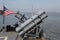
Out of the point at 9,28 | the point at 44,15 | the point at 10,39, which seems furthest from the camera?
the point at 44,15

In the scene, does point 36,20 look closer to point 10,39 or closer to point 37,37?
point 37,37

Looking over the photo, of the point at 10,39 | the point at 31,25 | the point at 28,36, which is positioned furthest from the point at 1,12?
the point at 10,39

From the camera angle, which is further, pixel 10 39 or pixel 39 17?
pixel 39 17

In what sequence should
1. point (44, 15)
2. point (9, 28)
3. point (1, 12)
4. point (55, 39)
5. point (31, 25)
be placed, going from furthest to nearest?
point (55, 39), point (1, 12), point (44, 15), point (31, 25), point (9, 28)

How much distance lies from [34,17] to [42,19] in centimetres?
97

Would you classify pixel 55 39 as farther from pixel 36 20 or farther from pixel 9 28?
pixel 9 28

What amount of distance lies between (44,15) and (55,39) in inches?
1114

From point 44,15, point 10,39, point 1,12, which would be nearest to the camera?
point 10,39

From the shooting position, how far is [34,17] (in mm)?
26594

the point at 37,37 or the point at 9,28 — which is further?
the point at 37,37

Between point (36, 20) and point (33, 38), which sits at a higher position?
point (36, 20)

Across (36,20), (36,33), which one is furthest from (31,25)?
(36,33)

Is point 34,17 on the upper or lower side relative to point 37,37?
upper

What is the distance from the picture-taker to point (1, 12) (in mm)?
35188
